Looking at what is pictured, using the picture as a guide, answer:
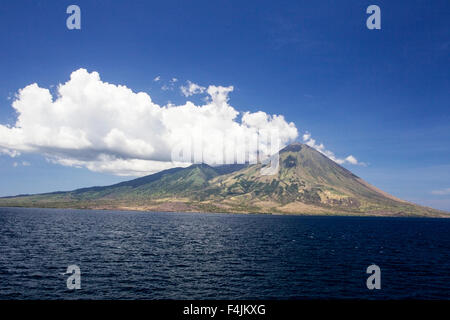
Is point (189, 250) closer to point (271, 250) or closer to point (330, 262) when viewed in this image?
point (271, 250)

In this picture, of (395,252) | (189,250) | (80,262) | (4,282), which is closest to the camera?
(4,282)

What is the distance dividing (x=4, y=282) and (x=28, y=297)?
12.6 meters

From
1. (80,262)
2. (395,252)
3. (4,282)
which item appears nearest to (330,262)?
(395,252)

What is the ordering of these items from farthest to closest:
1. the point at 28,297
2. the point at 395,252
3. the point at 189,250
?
1. the point at 395,252
2. the point at 189,250
3. the point at 28,297

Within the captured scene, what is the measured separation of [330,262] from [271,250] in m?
24.4

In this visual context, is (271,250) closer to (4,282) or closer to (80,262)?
(80,262)

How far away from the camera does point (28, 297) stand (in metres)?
47.3

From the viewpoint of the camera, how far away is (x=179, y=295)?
1992 inches
